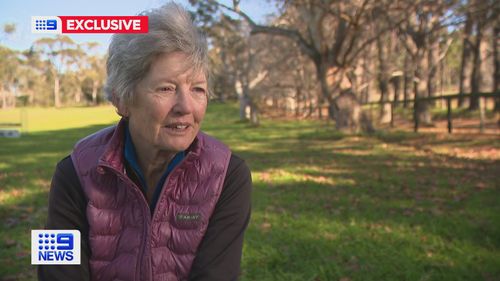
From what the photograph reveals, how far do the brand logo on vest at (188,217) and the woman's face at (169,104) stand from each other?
0.26 metres

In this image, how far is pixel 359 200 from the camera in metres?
6.48

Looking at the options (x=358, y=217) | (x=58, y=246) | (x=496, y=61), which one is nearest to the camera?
(x=58, y=246)

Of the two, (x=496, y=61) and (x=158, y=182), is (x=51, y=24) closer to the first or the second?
(x=158, y=182)

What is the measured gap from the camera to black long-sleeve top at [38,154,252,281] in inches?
72.2

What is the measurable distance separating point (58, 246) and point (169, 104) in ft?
2.36

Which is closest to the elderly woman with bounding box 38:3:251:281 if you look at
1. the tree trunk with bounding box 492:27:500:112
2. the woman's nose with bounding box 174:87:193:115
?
the woman's nose with bounding box 174:87:193:115

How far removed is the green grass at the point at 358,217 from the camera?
405 cm

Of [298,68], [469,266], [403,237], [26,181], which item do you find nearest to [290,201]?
[403,237]

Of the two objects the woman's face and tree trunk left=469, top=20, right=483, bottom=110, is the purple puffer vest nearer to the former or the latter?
the woman's face

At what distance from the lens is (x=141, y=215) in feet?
5.91

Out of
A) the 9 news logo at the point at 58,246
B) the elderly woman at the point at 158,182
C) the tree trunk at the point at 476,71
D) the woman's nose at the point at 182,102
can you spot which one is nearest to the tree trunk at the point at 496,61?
the tree trunk at the point at 476,71

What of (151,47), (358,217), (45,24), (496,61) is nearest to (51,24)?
(45,24)

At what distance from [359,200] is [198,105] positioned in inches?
202

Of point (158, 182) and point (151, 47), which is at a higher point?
point (151, 47)
